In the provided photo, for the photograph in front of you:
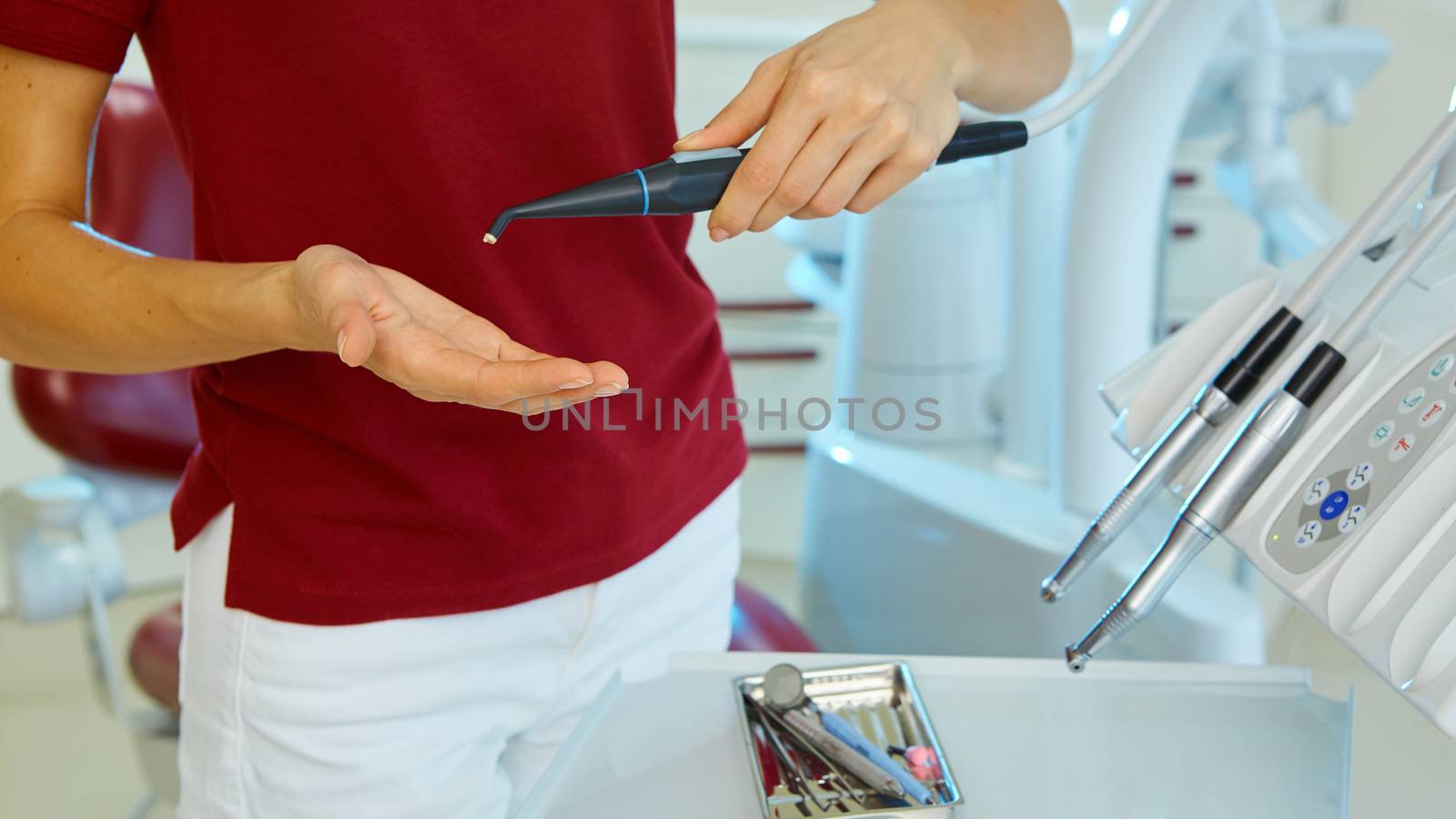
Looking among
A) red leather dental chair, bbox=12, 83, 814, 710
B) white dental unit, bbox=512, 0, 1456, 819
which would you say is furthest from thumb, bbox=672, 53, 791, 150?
red leather dental chair, bbox=12, 83, 814, 710

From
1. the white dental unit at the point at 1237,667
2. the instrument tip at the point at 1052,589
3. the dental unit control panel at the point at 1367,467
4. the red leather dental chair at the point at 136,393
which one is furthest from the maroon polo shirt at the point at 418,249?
the red leather dental chair at the point at 136,393

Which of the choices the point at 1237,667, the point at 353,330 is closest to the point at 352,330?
the point at 353,330

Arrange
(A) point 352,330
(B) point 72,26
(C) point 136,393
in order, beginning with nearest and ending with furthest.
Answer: (A) point 352,330, (B) point 72,26, (C) point 136,393

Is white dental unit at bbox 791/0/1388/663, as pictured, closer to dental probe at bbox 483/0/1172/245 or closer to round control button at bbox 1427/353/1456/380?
round control button at bbox 1427/353/1456/380

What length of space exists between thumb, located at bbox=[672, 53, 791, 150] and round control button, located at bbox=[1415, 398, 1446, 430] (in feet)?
0.94

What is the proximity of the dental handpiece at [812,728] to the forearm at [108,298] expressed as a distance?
0.90ft

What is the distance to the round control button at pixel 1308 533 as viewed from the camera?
1.65ft

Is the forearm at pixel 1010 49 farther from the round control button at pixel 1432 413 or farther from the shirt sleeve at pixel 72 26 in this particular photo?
the shirt sleeve at pixel 72 26

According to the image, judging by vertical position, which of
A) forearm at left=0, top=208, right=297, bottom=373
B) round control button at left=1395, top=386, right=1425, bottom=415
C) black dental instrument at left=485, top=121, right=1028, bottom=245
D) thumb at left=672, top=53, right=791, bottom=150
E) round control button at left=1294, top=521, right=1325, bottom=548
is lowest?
round control button at left=1294, top=521, right=1325, bottom=548

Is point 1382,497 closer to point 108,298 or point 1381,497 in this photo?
point 1381,497

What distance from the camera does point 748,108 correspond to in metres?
0.53

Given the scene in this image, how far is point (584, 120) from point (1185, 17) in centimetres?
60

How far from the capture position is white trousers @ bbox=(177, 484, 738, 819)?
Result: 657 mm

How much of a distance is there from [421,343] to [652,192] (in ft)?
0.36
